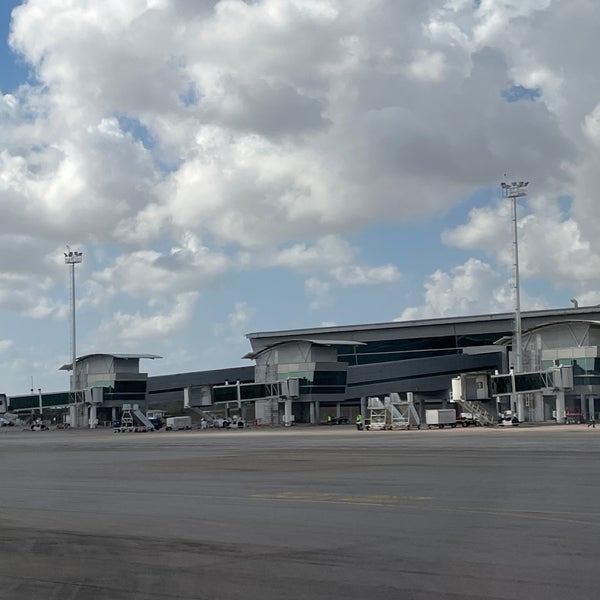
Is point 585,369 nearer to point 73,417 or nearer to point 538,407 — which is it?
point 538,407

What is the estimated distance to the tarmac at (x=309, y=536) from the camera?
1268cm

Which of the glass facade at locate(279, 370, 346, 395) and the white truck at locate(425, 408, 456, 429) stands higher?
the glass facade at locate(279, 370, 346, 395)

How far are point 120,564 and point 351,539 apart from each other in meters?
4.48

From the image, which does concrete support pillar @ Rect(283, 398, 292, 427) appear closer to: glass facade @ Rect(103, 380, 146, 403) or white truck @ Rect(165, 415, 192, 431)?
white truck @ Rect(165, 415, 192, 431)

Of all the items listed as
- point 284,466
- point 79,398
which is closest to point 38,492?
point 284,466

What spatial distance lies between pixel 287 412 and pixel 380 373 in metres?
26.3

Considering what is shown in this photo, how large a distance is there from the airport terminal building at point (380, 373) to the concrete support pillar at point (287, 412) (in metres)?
0.19

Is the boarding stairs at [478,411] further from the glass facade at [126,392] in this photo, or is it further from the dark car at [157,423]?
the glass facade at [126,392]

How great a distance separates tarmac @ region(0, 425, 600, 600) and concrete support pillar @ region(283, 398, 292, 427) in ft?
377

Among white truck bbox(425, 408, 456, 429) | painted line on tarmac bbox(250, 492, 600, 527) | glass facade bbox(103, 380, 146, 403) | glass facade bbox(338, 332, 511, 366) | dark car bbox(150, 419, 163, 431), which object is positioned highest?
glass facade bbox(338, 332, 511, 366)

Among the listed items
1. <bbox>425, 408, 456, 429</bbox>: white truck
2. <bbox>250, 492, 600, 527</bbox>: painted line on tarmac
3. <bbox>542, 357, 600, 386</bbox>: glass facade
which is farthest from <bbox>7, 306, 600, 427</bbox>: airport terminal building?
<bbox>250, 492, 600, 527</bbox>: painted line on tarmac

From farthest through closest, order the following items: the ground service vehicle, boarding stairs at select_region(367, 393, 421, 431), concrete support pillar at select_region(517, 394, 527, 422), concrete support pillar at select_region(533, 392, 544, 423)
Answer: concrete support pillar at select_region(533, 392, 544, 423)
concrete support pillar at select_region(517, 394, 527, 422)
the ground service vehicle
boarding stairs at select_region(367, 393, 421, 431)

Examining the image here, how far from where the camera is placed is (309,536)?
1753cm

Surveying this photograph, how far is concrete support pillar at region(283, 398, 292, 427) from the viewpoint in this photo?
149m
